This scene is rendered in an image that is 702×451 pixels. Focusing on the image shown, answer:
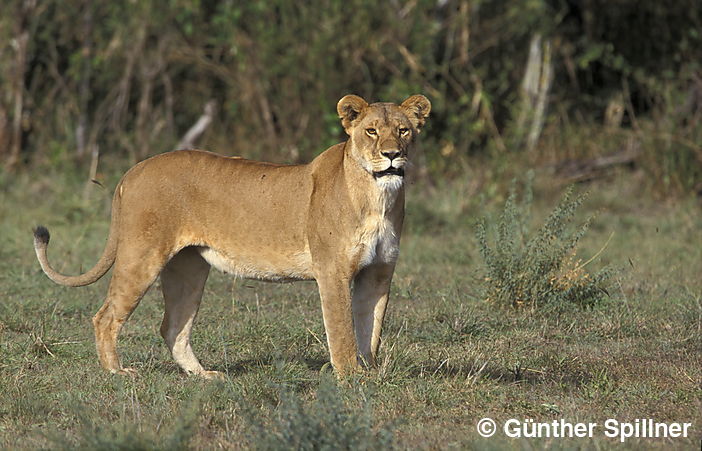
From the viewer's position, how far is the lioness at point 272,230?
459 cm

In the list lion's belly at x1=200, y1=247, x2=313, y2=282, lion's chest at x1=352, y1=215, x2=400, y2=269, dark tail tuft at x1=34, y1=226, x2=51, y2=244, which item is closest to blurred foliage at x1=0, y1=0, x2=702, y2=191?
dark tail tuft at x1=34, y1=226, x2=51, y2=244

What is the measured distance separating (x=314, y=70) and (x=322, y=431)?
24.6 ft

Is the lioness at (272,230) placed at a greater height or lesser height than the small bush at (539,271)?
greater

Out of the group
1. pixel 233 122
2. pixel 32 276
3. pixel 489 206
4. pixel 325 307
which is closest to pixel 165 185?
pixel 325 307

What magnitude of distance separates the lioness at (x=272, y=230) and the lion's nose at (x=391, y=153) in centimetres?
3

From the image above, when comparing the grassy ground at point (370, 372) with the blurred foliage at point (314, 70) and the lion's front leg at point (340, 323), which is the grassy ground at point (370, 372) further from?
the blurred foliage at point (314, 70)

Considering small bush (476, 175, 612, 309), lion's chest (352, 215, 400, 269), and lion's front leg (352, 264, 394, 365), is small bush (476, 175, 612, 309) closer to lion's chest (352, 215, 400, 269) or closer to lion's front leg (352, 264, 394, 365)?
lion's front leg (352, 264, 394, 365)

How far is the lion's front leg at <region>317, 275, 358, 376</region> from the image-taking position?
4.59 meters

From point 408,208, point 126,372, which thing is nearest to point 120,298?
point 126,372

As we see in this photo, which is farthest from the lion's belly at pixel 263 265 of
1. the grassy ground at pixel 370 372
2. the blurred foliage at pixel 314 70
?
the blurred foliage at pixel 314 70

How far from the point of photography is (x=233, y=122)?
1163cm

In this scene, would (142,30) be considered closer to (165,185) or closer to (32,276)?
(32,276)

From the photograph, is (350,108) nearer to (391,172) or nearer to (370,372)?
(391,172)

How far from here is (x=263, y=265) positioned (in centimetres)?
488
